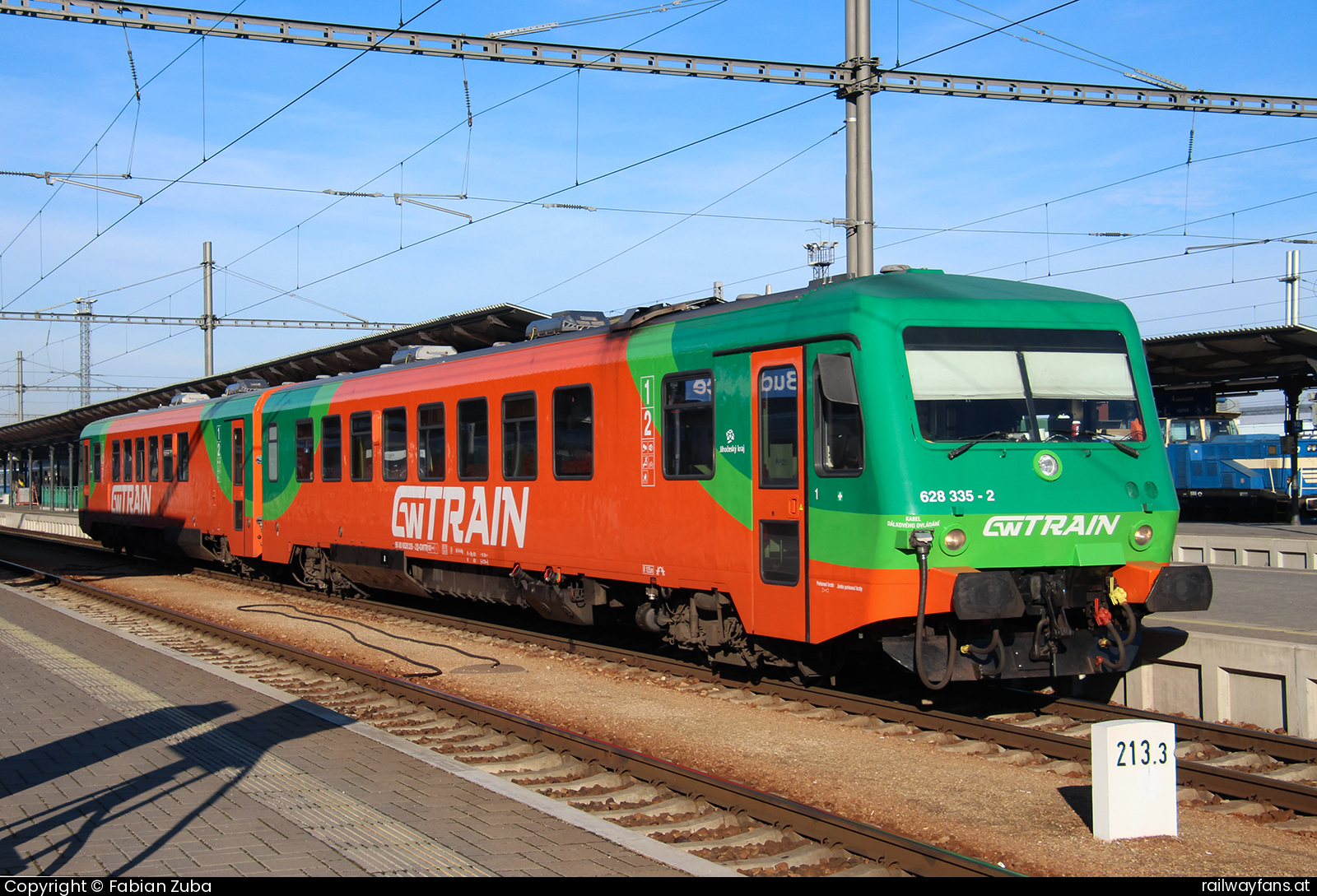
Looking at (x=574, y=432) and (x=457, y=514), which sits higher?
(x=574, y=432)

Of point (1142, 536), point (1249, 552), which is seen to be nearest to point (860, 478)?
point (1142, 536)

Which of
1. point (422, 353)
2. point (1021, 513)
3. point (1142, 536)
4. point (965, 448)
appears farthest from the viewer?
point (422, 353)

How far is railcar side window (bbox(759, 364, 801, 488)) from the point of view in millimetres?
8898

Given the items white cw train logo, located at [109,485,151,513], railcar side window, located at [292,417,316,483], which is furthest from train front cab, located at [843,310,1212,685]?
white cw train logo, located at [109,485,151,513]

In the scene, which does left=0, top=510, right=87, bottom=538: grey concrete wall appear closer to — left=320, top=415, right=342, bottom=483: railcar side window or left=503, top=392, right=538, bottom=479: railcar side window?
left=320, top=415, right=342, bottom=483: railcar side window

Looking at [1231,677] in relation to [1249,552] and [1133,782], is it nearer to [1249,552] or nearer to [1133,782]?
[1133,782]

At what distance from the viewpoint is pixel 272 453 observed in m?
19.0

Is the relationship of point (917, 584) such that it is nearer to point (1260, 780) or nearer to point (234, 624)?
point (1260, 780)

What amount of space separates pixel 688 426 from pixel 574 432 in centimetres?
192

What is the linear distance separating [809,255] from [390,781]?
22666 mm

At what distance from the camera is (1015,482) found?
828cm

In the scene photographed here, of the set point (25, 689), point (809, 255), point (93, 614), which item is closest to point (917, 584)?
point (25, 689)

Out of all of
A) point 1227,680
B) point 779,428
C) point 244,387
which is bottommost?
point 1227,680

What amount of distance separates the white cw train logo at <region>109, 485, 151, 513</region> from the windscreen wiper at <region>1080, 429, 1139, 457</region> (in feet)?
71.1
